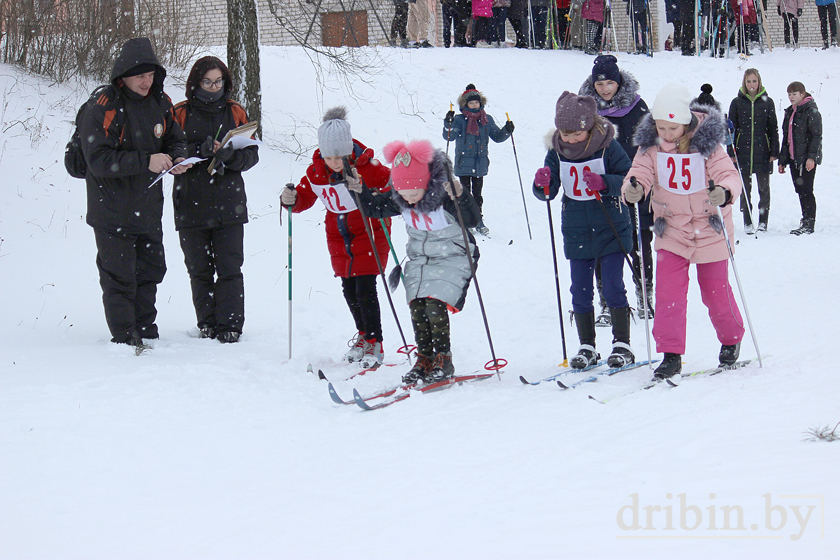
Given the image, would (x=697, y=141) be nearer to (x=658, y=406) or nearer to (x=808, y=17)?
(x=658, y=406)

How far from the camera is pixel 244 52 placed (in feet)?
31.9

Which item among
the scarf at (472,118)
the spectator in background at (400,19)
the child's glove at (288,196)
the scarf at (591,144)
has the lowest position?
the child's glove at (288,196)

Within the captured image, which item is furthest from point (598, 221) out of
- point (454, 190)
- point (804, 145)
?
point (804, 145)

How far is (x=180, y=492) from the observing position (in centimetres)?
283

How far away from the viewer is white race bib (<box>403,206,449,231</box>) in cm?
434

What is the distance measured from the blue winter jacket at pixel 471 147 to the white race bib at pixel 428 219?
4758 mm

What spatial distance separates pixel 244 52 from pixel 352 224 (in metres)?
5.81

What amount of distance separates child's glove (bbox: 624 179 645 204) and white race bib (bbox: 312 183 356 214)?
1.77 m

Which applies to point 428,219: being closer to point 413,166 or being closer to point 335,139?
point 413,166

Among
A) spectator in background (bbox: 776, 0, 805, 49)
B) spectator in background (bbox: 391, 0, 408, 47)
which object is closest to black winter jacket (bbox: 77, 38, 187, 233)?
spectator in background (bbox: 391, 0, 408, 47)

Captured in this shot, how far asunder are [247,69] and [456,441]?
7796mm

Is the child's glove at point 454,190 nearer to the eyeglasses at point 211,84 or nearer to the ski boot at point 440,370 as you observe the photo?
the ski boot at point 440,370

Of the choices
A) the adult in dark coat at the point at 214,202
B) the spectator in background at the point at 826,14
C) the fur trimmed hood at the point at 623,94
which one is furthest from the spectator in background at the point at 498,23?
the adult in dark coat at the point at 214,202

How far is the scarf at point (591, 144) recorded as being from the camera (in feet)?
14.9
